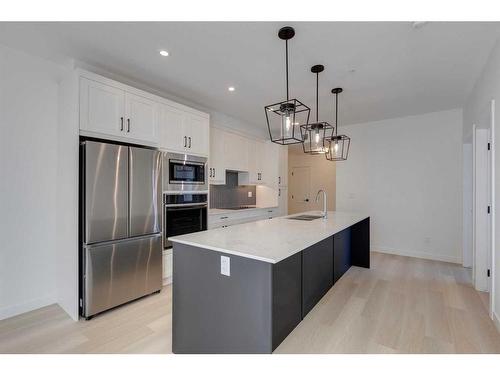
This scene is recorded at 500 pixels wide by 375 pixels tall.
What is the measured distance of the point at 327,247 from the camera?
2619 millimetres

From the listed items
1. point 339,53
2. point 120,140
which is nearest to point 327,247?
point 339,53

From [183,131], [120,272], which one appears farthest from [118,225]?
[183,131]

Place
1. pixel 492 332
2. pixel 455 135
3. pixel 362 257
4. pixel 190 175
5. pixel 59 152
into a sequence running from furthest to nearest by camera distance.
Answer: pixel 455 135 → pixel 362 257 → pixel 190 175 → pixel 59 152 → pixel 492 332

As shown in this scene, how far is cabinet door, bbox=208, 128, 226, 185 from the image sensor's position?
13.4 ft

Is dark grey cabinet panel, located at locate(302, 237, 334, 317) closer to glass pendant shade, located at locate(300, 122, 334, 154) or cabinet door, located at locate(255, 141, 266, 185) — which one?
glass pendant shade, located at locate(300, 122, 334, 154)

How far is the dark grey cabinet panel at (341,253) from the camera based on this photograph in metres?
2.90

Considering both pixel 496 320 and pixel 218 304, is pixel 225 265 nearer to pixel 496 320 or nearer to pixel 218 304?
pixel 218 304

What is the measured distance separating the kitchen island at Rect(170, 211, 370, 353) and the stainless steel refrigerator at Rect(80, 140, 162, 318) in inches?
40.7

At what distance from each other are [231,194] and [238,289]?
11.5ft

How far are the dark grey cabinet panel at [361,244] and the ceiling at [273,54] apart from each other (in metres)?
1.91

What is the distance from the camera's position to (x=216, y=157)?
4.16 metres
